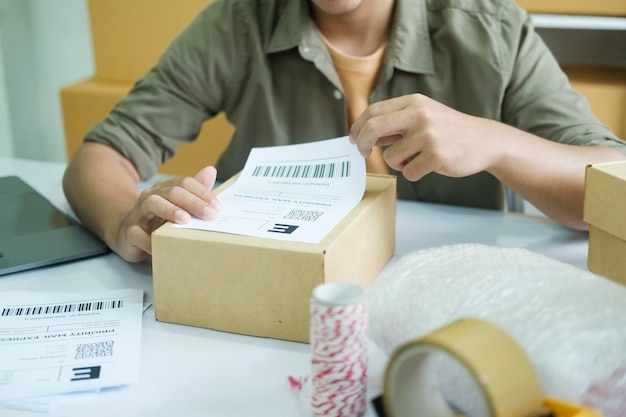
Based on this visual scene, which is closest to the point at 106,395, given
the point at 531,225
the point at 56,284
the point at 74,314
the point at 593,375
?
the point at 74,314

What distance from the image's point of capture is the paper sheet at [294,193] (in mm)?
837

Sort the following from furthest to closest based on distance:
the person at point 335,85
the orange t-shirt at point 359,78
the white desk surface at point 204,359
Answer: the orange t-shirt at point 359,78
the person at point 335,85
the white desk surface at point 204,359

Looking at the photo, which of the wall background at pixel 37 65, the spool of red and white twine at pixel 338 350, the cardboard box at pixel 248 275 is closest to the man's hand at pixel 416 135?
the cardboard box at pixel 248 275

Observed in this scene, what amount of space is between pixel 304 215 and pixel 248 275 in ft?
0.35

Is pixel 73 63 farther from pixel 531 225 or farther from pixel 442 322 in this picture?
pixel 442 322

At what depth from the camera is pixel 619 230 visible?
86 centimetres

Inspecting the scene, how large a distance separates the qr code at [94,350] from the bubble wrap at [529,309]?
0.91 ft

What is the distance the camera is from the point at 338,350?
617 millimetres

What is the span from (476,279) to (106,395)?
368mm

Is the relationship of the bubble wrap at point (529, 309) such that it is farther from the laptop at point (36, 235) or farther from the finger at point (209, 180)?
the laptop at point (36, 235)

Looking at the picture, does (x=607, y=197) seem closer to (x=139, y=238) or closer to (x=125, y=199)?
(x=139, y=238)

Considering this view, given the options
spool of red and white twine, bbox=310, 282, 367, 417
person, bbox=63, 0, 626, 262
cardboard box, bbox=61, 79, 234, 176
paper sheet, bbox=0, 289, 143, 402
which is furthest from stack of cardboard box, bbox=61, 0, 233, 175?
spool of red and white twine, bbox=310, 282, 367, 417

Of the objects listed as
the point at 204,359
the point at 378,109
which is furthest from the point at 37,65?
the point at 204,359

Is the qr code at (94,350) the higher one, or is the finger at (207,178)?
the finger at (207,178)
